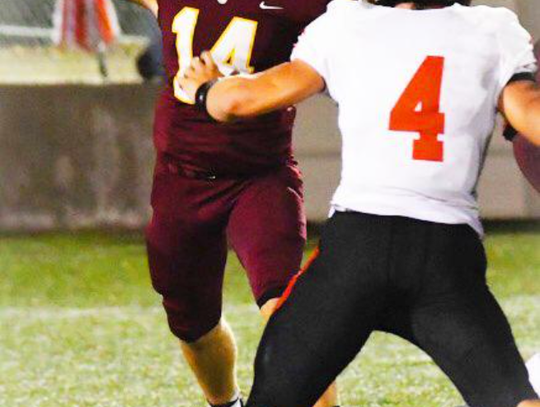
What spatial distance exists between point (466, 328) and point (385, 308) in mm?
192

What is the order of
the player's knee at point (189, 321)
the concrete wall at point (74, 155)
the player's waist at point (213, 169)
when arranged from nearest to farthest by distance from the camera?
1. the player's waist at point (213, 169)
2. the player's knee at point (189, 321)
3. the concrete wall at point (74, 155)

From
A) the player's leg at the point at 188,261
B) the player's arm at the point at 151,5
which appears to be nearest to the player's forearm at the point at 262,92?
the player's leg at the point at 188,261

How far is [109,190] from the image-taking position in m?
10.7

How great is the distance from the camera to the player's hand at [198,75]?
3.69 meters

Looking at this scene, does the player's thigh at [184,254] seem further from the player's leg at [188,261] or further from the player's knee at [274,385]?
the player's knee at [274,385]

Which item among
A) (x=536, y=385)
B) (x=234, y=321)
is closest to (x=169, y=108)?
(x=536, y=385)

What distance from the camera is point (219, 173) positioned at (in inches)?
192

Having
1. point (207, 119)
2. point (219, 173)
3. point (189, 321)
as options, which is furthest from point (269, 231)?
point (189, 321)

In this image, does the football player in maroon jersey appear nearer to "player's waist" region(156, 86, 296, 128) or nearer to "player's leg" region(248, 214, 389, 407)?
"player's waist" region(156, 86, 296, 128)

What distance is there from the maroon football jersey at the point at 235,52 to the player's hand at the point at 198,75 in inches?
39.9

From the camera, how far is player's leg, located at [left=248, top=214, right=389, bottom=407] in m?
3.42

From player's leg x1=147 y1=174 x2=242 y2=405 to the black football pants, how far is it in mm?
1447

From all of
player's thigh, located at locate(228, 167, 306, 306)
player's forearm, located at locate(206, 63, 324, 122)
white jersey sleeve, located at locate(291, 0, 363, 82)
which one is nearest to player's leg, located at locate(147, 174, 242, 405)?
player's thigh, located at locate(228, 167, 306, 306)

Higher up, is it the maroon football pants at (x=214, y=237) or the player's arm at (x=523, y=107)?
the player's arm at (x=523, y=107)
